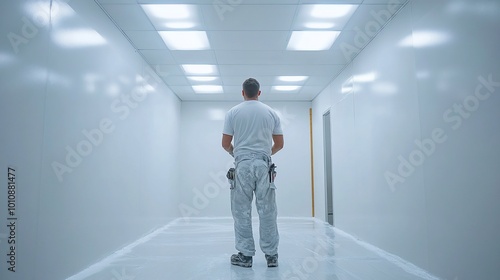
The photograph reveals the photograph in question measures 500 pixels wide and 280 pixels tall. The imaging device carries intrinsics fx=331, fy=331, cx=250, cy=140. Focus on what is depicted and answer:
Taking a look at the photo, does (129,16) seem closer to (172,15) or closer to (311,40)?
(172,15)

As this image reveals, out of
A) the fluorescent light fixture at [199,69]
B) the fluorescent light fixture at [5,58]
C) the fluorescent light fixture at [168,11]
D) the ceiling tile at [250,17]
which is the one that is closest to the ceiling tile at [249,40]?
the ceiling tile at [250,17]

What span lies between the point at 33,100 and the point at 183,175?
15.8ft

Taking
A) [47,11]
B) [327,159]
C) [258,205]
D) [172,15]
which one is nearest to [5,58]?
[47,11]

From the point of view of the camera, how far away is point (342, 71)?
4.79 metres

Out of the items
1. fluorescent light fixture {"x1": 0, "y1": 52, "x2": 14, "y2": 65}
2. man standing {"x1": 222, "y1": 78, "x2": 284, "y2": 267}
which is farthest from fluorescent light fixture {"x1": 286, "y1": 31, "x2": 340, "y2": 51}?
fluorescent light fixture {"x1": 0, "y1": 52, "x2": 14, "y2": 65}

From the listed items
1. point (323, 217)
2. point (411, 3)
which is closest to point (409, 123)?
point (411, 3)

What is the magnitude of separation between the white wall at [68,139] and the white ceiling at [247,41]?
275 mm

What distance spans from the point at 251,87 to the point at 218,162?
4163 mm

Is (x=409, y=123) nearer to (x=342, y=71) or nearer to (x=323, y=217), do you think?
(x=342, y=71)

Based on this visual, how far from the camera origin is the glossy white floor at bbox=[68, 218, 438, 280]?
237 cm

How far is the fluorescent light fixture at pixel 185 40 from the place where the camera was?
3.52 m

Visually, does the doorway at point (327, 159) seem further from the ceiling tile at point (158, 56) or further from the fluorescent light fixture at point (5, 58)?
the fluorescent light fixture at point (5, 58)

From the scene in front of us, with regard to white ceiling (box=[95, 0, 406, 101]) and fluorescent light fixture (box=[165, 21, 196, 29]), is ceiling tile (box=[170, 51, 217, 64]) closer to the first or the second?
white ceiling (box=[95, 0, 406, 101])

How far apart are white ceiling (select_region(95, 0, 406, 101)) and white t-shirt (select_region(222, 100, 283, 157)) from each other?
986 mm
